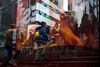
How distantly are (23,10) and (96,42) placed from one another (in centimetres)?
96

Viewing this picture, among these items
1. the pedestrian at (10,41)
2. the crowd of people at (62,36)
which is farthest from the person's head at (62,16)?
A: the pedestrian at (10,41)

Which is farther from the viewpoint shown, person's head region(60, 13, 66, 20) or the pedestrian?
the pedestrian

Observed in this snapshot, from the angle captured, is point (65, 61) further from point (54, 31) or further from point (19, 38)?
point (19, 38)

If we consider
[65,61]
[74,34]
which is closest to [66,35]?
[74,34]

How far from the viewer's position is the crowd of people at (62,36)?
3.17 m

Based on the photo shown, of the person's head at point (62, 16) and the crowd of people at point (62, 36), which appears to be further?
the person's head at point (62, 16)

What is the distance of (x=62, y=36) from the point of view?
3.29 m

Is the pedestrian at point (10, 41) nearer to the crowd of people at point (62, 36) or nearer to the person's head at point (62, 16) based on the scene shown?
the crowd of people at point (62, 36)

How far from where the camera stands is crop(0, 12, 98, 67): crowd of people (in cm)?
317

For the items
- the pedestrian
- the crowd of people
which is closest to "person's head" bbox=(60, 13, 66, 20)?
the crowd of people

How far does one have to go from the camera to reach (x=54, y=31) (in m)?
3.33

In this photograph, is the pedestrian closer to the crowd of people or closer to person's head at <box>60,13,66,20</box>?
the crowd of people

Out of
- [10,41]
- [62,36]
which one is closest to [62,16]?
[62,36]

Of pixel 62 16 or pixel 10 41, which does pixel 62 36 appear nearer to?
pixel 62 16
